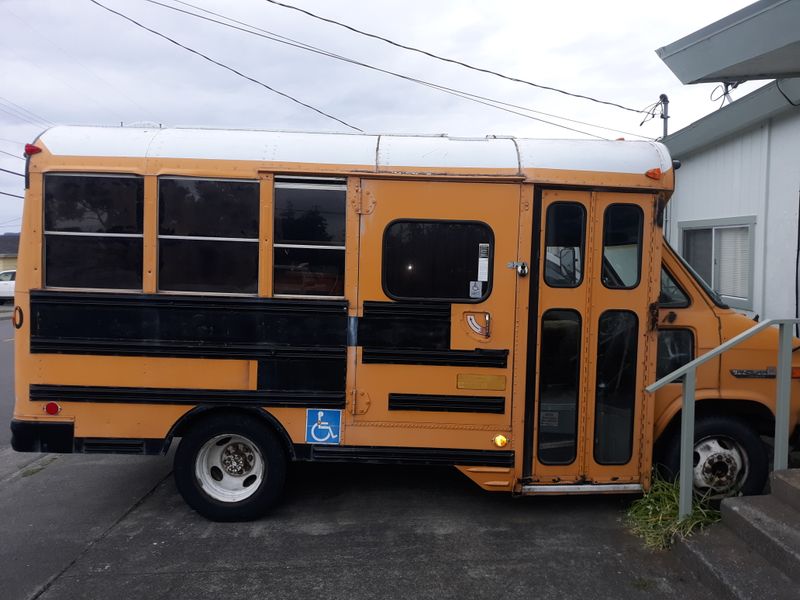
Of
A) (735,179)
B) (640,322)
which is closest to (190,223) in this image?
(640,322)

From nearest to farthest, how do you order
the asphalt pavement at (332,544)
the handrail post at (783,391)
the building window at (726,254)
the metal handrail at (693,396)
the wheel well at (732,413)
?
the asphalt pavement at (332,544) → the metal handrail at (693,396) → the handrail post at (783,391) → the wheel well at (732,413) → the building window at (726,254)

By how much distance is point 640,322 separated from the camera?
14.5 feet

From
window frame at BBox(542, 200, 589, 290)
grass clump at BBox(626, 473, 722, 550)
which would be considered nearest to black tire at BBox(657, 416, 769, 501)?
grass clump at BBox(626, 473, 722, 550)

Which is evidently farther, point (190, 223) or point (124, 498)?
point (124, 498)

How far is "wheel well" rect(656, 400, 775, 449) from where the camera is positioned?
4613mm

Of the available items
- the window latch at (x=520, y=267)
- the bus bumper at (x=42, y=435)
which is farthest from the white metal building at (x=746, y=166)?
the bus bumper at (x=42, y=435)

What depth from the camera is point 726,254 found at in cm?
820

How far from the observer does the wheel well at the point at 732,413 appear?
15.1ft

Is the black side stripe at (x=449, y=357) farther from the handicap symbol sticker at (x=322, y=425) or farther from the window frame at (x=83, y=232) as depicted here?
the window frame at (x=83, y=232)

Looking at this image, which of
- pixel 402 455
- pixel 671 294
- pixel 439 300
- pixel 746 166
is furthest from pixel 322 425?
pixel 746 166

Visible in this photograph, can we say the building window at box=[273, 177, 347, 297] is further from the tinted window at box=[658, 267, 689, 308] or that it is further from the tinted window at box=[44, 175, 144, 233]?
the tinted window at box=[658, 267, 689, 308]

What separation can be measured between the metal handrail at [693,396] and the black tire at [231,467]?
268cm

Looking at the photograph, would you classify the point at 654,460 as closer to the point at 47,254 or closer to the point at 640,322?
the point at 640,322

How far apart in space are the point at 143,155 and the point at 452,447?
302 centimetres
